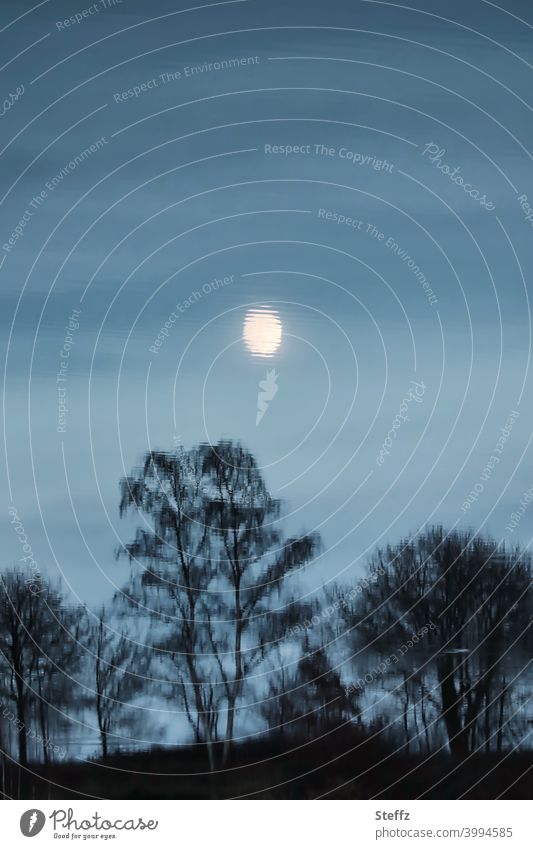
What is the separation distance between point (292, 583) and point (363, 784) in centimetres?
63

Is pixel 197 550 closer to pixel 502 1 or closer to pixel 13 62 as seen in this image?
pixel 13 62

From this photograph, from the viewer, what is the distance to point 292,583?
3420 millimetres
